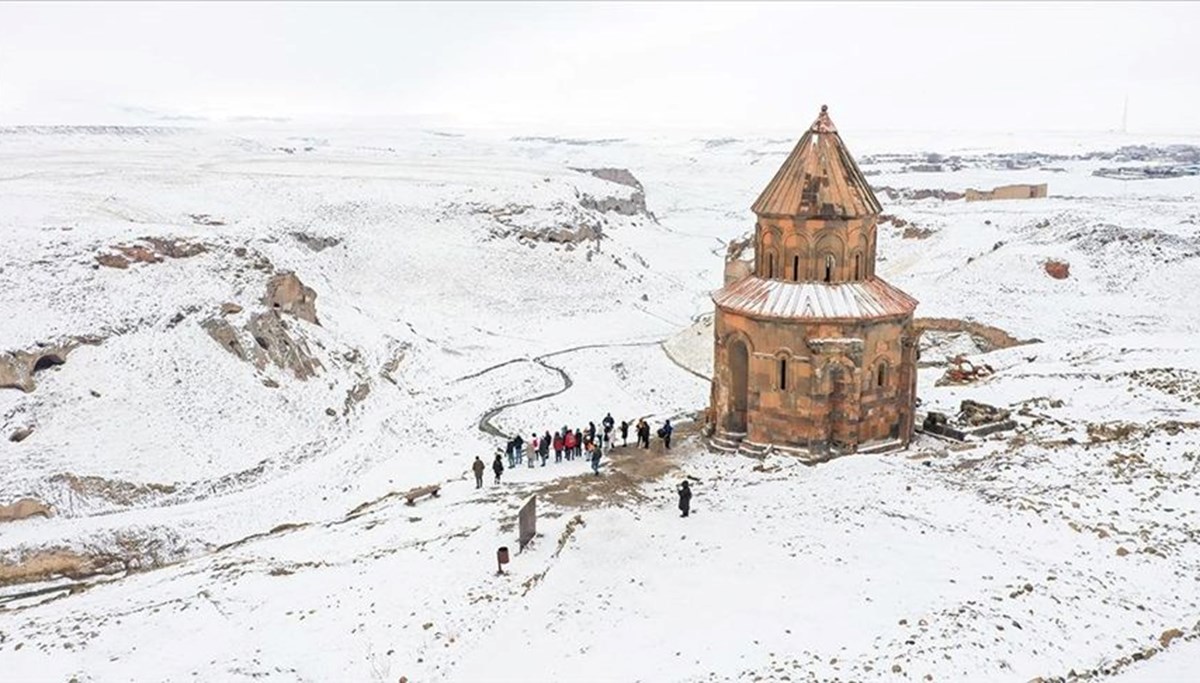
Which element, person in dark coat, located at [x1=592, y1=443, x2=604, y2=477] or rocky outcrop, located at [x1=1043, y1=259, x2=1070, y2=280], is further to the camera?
rocky outcrop, located at [x1=1043, y1=259, x2=1070, y2=280]

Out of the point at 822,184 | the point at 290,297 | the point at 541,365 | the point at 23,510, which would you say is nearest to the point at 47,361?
the point at 23,510

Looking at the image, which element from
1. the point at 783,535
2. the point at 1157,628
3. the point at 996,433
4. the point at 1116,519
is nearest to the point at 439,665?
the point at 783,535

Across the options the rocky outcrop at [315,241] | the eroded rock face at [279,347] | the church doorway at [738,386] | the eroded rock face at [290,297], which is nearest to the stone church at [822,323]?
the church doorway at [738,386]

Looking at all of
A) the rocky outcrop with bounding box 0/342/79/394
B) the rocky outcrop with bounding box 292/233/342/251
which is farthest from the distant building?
the rocky outcrop with bounding box 0/342/79/394

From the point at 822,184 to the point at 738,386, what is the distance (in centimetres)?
576

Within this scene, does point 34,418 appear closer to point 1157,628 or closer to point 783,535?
point 783,535

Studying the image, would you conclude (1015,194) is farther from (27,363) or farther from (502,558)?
(27,363)

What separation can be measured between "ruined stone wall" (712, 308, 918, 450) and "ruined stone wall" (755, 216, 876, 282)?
5.00 ft

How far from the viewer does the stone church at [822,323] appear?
2172cm

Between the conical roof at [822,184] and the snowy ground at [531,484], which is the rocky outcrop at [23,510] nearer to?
the snowy ground at [531,484]

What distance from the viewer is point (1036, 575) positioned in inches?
573

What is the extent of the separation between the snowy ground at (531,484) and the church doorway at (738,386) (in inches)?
52.0

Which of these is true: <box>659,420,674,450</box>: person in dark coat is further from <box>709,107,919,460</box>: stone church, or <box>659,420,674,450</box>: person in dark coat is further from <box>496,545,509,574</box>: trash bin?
<box>496,545,509,574</box>: trash bin

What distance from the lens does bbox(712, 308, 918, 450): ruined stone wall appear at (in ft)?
71.2
